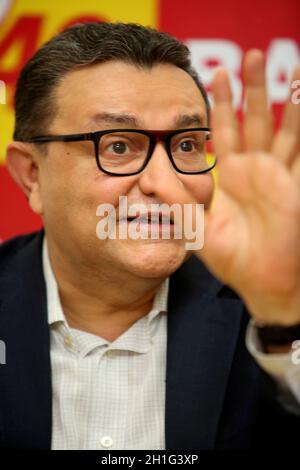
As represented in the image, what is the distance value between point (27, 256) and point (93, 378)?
40 centimetres

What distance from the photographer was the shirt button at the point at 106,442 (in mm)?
1374

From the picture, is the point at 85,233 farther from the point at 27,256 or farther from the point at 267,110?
the point at 267,110

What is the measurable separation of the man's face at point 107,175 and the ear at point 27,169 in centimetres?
9

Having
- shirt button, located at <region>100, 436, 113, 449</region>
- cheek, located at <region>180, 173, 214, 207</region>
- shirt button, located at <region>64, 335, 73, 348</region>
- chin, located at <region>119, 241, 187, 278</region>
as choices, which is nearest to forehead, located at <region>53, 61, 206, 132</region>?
cheek, located at <region>180, 173, 214, 207</region>

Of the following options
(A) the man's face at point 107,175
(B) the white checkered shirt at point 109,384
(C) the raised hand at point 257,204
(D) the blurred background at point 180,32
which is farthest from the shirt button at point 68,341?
(D) the blurred background at point 180,32

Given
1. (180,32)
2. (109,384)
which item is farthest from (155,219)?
(180,32)

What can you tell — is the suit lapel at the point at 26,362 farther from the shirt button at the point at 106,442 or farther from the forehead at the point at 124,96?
the forehead at the point at 124,96

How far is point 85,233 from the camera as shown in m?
1.41

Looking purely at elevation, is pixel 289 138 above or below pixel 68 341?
above

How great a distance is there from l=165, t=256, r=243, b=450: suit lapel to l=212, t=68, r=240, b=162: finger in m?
0.58

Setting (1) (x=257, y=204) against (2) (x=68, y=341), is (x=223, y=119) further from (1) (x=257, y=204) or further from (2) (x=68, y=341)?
(2) (x=68, y=341)

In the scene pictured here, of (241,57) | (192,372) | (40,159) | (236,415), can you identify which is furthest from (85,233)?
(241,57)

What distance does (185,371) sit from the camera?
4.66 ft

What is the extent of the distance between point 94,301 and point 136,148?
0.40 m
